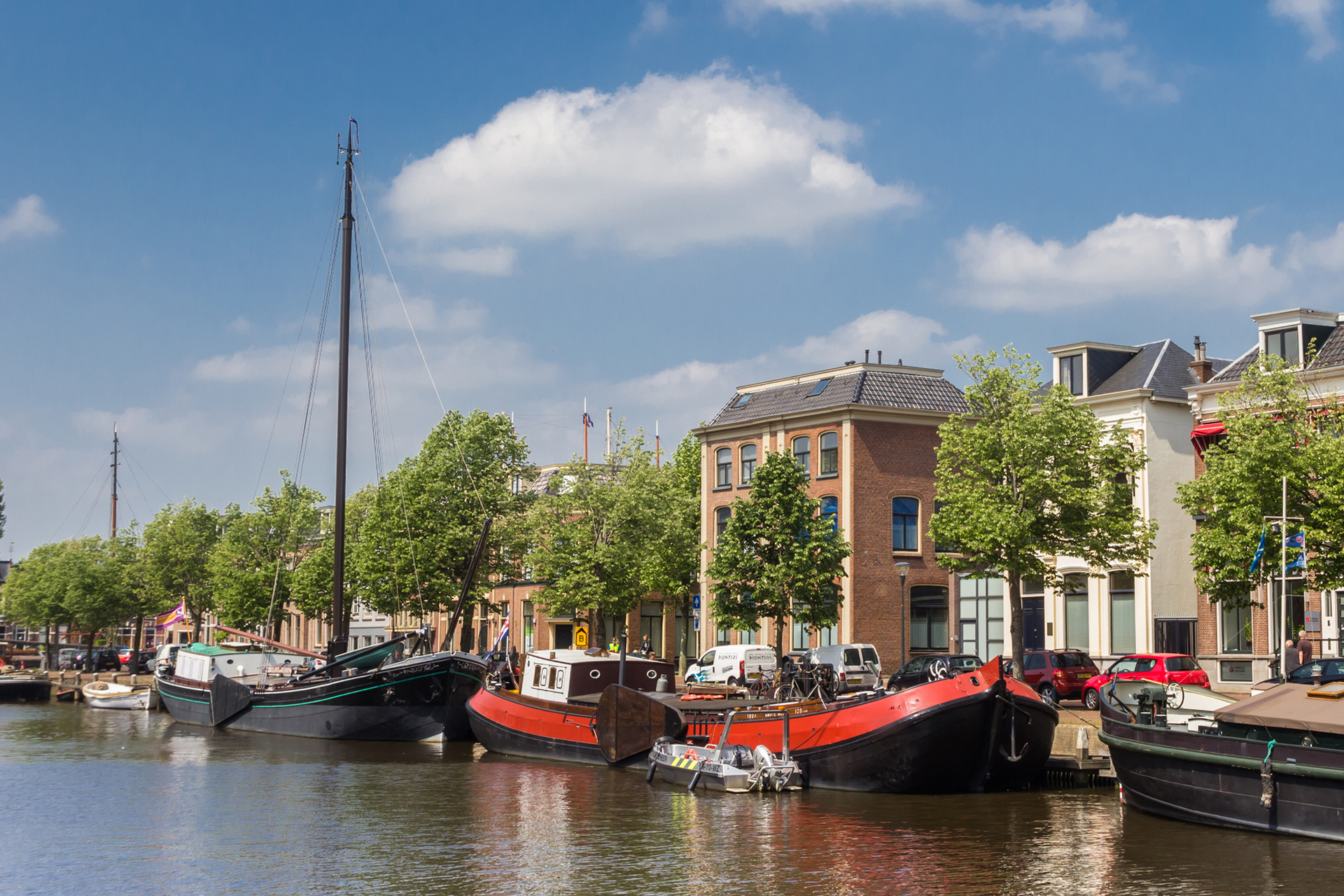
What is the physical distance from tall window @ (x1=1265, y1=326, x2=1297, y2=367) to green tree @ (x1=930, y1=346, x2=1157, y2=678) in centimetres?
696

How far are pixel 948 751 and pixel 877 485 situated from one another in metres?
32.7

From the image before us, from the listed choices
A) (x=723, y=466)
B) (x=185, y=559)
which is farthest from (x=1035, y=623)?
(x=185, y=559)

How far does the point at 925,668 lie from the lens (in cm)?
4059

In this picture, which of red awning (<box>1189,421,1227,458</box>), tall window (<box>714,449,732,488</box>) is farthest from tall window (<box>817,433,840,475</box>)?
red awning (<box>1189,421,1227,458</box>)

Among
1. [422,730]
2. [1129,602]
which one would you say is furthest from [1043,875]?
[1129,602]

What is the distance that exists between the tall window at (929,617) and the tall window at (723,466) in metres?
11.4

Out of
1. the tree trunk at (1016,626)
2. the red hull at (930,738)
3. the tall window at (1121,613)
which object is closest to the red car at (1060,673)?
the tree trunk at (1016,626)

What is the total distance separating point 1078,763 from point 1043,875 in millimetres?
10464

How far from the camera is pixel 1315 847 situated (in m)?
21.0

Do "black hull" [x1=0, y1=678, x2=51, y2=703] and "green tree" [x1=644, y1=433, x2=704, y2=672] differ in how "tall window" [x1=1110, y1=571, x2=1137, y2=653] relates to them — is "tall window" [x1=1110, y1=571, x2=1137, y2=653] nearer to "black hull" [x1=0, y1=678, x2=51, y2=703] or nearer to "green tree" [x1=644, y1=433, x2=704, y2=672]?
"green tree" [x1=644, y1=433, x2=704, y2=672]

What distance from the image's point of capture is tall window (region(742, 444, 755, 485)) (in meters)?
64.2

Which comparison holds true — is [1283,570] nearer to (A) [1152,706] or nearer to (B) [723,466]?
(A) [1152,706]

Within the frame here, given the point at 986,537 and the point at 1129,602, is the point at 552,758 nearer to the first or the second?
the point at 986,537

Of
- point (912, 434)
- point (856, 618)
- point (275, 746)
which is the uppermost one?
point (912, 434)
